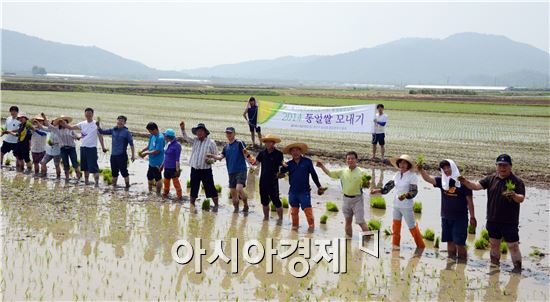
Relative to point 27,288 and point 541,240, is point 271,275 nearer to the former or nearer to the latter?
point 27,288

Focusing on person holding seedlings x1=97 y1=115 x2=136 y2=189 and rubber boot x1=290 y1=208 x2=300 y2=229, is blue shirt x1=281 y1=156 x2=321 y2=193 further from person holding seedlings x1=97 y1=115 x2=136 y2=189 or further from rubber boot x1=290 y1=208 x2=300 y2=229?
person holding seedlings x1=97 y1=115 x2=136 y2=189

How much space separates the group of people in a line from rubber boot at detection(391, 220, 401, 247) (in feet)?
0.05

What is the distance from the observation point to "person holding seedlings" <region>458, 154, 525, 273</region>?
25.9ft

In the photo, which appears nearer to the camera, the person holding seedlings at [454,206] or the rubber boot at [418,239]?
the person holding seedlings at [454,206]

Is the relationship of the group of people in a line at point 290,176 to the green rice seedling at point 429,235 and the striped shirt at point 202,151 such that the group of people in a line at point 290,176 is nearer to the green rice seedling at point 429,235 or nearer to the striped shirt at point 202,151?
the striped shirt at point 202,151

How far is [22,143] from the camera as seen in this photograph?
1449 cm

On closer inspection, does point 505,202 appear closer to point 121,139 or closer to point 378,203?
point 378,203

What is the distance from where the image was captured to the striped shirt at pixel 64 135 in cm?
1338

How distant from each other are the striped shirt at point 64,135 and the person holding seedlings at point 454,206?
7.86 meters

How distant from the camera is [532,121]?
111 ft

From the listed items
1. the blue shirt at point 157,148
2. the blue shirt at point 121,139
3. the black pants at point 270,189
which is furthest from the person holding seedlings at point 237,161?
the blue shirt at point 121,139

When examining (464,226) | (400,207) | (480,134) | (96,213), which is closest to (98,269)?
(96,213)

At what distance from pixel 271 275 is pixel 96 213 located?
4.19 meters

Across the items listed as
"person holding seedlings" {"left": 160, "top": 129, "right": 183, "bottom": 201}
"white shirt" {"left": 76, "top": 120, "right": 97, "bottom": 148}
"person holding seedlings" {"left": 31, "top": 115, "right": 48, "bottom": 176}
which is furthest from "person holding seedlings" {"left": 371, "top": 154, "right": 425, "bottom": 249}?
"person holding seedlings" {"left": 31, "top": 115, "right": 48, "bottom": 176}
